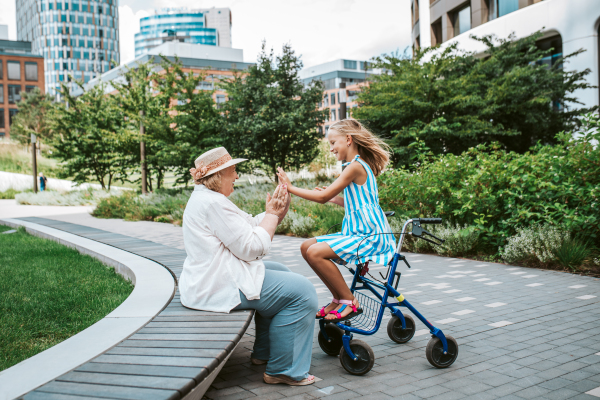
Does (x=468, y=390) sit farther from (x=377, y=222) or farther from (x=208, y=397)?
(x=208, y=397)

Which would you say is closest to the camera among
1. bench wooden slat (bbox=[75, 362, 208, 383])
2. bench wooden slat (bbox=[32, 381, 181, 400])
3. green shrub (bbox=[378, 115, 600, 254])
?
bench wooden slat (bbox=[32, 381, 181, 400])

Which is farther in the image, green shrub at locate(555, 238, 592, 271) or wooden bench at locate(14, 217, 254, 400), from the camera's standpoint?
green shrub at locate(555, 238, 592, 271)

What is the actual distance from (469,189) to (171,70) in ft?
52.7

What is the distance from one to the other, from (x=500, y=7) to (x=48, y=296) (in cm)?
2537

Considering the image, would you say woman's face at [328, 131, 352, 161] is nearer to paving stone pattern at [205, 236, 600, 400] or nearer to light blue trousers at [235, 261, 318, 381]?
light blue trousers at [235, 261, 318, 381]

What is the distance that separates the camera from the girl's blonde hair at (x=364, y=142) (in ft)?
12.0

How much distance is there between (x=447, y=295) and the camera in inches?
210

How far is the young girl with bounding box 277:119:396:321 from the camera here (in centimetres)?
339

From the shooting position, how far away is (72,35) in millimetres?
139375

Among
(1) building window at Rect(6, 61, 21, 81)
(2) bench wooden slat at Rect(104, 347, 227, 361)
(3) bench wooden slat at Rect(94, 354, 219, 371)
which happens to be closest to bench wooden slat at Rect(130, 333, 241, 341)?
(2) bench wooden slat at Rect(104, 347, 227, 361)

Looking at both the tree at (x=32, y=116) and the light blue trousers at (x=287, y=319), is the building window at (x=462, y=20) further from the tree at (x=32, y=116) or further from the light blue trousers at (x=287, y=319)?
the tree at (x=32, y=116)

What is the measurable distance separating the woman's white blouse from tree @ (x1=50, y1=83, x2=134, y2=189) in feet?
68.9

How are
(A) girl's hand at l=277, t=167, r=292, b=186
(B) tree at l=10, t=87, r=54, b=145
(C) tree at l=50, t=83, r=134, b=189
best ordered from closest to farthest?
(A) girl's hand at l=277, t=167, r=292, b=186 < (C) tree at l=50, t=83, r=134, b=189 < (B) tree at l=10, t=87, r=54, b=145

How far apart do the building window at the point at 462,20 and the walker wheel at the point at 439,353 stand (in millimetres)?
26646
